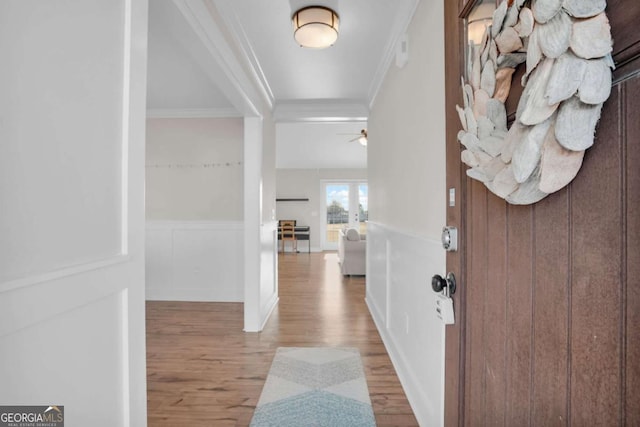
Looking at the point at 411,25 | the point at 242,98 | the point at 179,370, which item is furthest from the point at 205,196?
the point at 411,25

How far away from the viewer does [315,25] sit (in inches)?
74.8

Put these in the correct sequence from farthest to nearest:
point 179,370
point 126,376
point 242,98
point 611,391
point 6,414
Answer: point 242,98, point 179,370, point 126,376, point 6,414, point 611,391

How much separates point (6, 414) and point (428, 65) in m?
1.98

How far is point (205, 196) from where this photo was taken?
13.0 feet

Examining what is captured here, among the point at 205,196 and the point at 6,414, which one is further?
the point at 205,196

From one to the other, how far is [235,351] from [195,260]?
1.77 meters

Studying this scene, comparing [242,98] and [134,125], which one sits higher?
[242,98]

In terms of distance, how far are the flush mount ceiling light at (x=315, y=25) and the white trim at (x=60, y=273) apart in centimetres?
169

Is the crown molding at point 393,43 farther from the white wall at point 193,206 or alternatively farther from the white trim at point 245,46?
the white wall at point 193,206

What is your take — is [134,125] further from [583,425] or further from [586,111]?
[583,425]

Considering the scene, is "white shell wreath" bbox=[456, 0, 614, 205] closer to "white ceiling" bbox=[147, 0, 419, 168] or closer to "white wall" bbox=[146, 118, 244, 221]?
"white ceiling" bbox=[147, 0, 419, 168]

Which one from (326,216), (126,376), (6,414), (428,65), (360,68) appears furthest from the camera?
(326,216)

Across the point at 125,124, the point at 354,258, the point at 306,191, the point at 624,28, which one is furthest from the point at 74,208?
the point at 306,191

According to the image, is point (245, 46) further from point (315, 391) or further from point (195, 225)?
point (315, 391)
